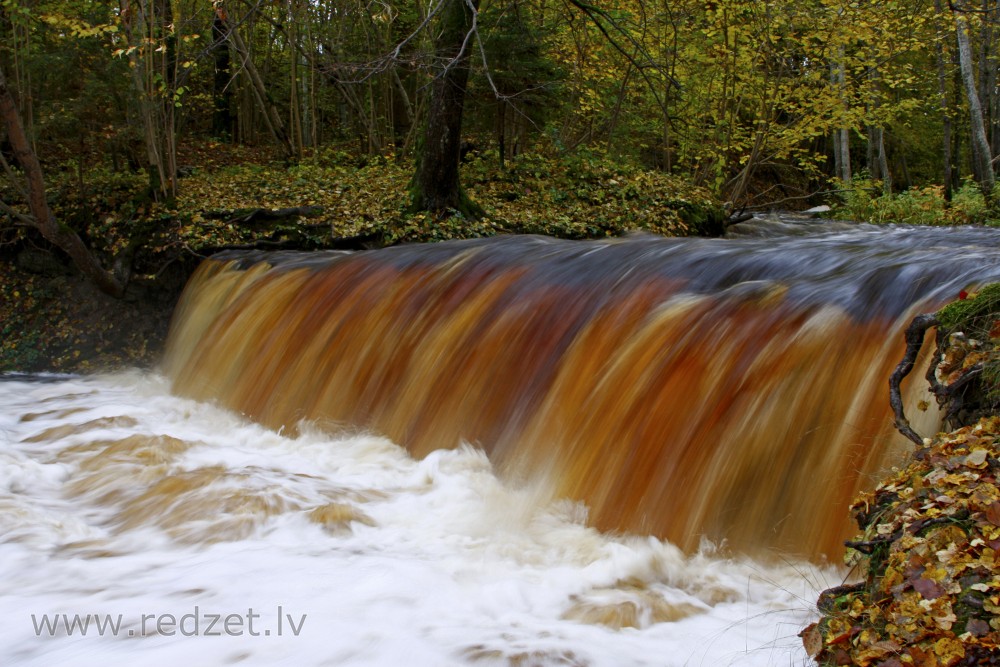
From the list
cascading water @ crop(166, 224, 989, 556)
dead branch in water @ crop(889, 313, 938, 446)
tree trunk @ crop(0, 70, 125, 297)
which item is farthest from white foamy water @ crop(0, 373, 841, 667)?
tree trunk @ crop(0, 70, 125, 297)

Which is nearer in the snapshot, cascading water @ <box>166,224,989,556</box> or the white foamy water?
the white foamy water

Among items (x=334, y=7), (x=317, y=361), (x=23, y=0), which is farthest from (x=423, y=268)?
(x=334, y=7)

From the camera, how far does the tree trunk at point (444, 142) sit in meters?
11.0

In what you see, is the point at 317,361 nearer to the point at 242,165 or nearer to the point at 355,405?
the point at 355,405

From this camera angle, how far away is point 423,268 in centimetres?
773

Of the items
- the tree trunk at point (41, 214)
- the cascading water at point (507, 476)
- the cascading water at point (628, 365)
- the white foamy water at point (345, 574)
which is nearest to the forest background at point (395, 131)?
the tree trunk at point (41, 214)

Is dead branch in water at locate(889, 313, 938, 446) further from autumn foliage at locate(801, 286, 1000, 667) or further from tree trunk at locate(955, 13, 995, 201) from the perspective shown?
tree trunk at locate(955, 13, 995, 201)

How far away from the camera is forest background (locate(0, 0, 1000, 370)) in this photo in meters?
10.5

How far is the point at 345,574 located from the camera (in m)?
3.78

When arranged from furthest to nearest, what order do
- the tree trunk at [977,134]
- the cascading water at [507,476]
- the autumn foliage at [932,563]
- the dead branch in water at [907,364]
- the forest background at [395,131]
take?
the tree trunk at [977,134], the forest background at [395,131], the dead branch in water at [907,364], the cascading water at [507,476], the autumn foliage at [932,563]

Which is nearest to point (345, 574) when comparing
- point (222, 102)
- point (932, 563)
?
point (932, 563)

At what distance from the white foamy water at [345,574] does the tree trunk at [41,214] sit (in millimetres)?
4460

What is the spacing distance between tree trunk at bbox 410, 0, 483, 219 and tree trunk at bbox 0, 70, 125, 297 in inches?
153

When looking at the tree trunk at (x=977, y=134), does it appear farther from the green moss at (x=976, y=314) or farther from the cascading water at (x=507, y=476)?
the green moss at (x=976, y=314)
